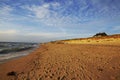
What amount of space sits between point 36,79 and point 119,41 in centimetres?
2444

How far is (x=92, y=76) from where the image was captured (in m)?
6.44

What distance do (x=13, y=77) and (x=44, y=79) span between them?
1744 mm

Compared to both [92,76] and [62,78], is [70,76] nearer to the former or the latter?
[62,78]

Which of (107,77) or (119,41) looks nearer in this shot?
(107,77)

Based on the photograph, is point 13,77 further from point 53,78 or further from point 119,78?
point 119,78

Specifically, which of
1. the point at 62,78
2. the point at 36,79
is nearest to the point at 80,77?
the point at 62,78

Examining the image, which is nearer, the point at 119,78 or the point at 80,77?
the point at 119,78

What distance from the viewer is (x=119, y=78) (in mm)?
5922

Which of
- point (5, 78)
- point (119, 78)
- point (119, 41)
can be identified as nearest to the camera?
point (119, 78)

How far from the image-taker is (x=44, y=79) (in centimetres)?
614

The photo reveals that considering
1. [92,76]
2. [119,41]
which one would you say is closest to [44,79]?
[92,76]

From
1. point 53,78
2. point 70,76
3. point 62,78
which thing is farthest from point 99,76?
point 53,78

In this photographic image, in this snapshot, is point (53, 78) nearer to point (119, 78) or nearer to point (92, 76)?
point (92, 76)

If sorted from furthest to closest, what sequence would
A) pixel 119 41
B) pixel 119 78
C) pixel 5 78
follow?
pixel 119 41 < pixel 5 78 < pixel 119 78
